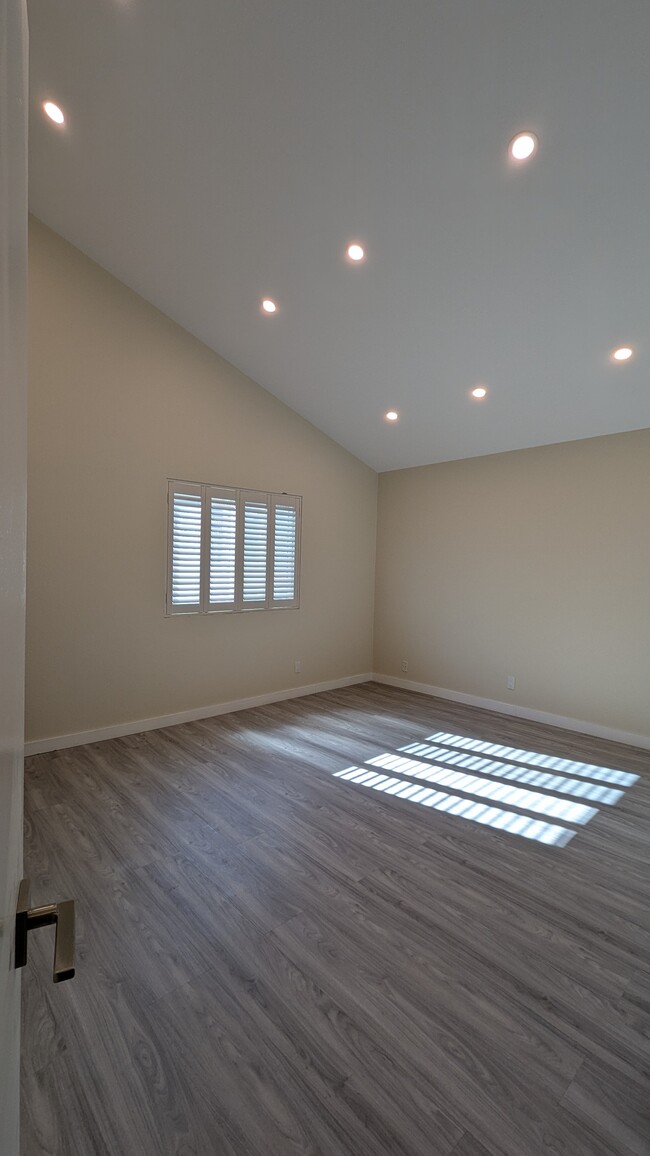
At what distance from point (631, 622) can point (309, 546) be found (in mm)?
3304

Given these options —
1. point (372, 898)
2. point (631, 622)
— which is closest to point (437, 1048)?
point (372, 898)

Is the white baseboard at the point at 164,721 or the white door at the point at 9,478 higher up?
the white door at the point at 9,478

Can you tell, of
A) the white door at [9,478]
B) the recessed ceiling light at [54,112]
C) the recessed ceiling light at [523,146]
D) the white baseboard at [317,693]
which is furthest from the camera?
the white baseboard at [317,693]

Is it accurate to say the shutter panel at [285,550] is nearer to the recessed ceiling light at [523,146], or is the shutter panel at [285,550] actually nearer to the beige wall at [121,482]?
the beige wall at [121,482]

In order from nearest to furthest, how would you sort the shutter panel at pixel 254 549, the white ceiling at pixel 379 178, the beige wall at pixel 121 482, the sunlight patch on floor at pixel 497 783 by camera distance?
the white ceiling at pixel 379 178 < the sunlight patch on floor at pixel 497 783 < the beige wall at pixel 121 482 < the shutter panel at pixel 254 549

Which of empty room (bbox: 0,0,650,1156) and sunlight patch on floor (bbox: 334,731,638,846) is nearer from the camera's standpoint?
empty room (bbox: 0,0,650,1156)

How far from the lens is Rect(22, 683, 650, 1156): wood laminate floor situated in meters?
1.22

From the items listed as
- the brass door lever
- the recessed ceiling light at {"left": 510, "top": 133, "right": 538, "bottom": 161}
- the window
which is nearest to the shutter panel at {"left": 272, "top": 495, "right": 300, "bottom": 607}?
the window

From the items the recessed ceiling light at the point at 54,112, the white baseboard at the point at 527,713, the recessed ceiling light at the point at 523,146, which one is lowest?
the white baseboard at the point at 527,713

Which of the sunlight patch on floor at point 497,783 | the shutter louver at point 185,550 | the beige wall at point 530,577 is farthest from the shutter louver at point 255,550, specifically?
the sunlight patch on floor at point 497,783

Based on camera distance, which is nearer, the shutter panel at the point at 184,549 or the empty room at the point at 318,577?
the empty room at the point at 318,577

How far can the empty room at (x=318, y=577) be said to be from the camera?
4.25 ft

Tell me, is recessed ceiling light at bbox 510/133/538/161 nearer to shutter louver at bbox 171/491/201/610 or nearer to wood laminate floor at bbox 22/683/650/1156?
shutter louver at bbox 171/491/201/610

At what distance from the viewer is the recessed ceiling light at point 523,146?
2185mm
